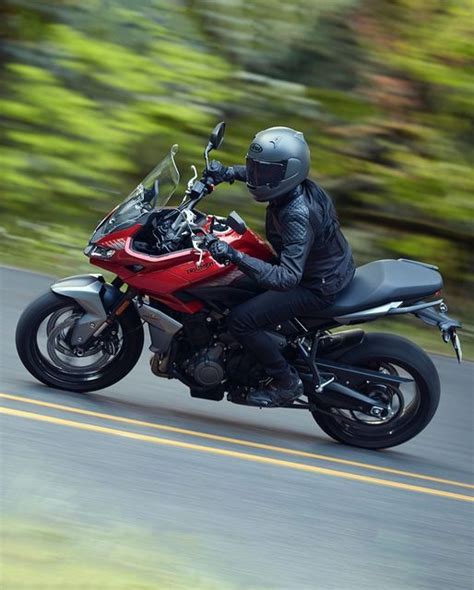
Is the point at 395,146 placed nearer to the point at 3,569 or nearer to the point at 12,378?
the point at 12,378

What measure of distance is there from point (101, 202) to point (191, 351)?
6614mm

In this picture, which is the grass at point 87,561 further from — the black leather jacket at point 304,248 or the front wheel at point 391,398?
the front wheel at point 391,398

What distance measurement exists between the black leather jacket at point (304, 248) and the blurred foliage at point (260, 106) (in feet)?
20.3

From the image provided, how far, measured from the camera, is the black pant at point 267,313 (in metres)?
6.84

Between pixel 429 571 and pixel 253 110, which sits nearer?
pixel 429 571

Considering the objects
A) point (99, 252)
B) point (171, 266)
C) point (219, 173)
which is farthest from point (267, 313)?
point (99, 252)

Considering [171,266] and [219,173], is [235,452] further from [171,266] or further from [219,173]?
[219,173]

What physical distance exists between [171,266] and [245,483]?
4.49 feet

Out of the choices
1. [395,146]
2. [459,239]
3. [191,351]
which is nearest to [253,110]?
[395,146]

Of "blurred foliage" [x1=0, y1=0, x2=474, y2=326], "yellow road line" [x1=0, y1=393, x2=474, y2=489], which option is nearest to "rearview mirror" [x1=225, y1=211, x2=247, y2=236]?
"yellow road line" [x1=0, y1=393, x2=474, y2=489]

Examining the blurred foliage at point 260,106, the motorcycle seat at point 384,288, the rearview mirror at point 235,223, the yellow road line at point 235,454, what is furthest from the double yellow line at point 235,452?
the blurred foliage at point 260,106

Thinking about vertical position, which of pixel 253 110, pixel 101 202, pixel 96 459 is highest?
pixel 96 459

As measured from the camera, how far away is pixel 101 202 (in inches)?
527

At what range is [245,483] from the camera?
6.19 metres
